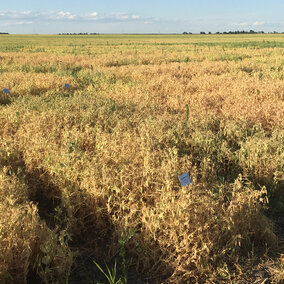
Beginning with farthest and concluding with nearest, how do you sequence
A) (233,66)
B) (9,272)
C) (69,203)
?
(233,66) → (69,203) → (9,272)

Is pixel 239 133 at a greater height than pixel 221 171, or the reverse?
pixel 239 133

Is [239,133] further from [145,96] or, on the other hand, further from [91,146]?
[145,96]

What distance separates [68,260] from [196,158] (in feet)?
7.26

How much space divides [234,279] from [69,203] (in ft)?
5.38

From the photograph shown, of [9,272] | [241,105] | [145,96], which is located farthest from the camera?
[145,96]

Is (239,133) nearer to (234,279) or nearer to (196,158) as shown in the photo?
(196,158)

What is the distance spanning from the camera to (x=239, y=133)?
14.9 ft

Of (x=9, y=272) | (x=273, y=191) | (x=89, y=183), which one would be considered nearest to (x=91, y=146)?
(x=89, y=183)

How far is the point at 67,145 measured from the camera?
12.1ft

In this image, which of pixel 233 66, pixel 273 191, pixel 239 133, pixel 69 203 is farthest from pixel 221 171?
pixel 233 66

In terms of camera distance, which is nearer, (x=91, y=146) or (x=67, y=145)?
(x=67, y=145)

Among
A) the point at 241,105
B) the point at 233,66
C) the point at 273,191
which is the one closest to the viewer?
the point at 273,191

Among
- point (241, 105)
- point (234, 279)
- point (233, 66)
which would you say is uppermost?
point (233, 66)

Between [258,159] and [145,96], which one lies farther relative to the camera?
[145,96]
